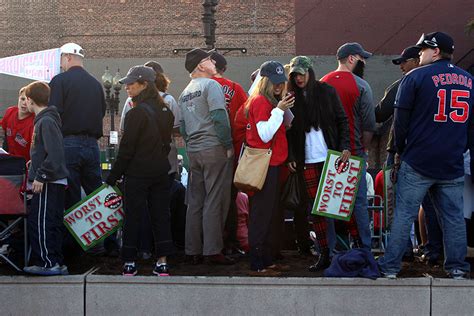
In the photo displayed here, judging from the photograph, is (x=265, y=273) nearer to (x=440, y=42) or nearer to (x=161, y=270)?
(x=161, y=270)

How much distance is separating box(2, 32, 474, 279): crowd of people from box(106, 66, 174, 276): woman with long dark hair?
0.01m

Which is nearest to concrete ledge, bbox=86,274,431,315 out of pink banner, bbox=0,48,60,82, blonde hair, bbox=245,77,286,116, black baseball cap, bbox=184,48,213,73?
blonde hair, bbox=245,77,286,116

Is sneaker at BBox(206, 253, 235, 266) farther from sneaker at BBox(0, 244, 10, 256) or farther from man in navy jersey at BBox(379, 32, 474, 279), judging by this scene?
sneaker at BBox(0, 244, 10, 256)

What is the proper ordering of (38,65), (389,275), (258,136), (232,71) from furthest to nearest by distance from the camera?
(232,71) → (38,65) → (258,136) → (389,275)

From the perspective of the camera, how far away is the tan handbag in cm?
684

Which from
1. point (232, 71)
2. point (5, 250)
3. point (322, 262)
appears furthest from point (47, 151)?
point (232, 71)

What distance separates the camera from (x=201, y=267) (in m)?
7.39

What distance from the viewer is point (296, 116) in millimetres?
7211

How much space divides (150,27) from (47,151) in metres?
28.3

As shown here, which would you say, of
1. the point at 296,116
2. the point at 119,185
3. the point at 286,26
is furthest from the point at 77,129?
the point at 286,26

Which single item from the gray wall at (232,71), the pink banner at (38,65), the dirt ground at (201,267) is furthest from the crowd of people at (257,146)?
the gray wall at (232,71)

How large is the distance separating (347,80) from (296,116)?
0.70m

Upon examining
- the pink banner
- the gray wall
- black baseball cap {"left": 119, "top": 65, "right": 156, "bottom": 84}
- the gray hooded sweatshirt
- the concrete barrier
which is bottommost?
the concrete barrier

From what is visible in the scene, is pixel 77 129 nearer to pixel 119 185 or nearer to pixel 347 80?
pixel 119 185
